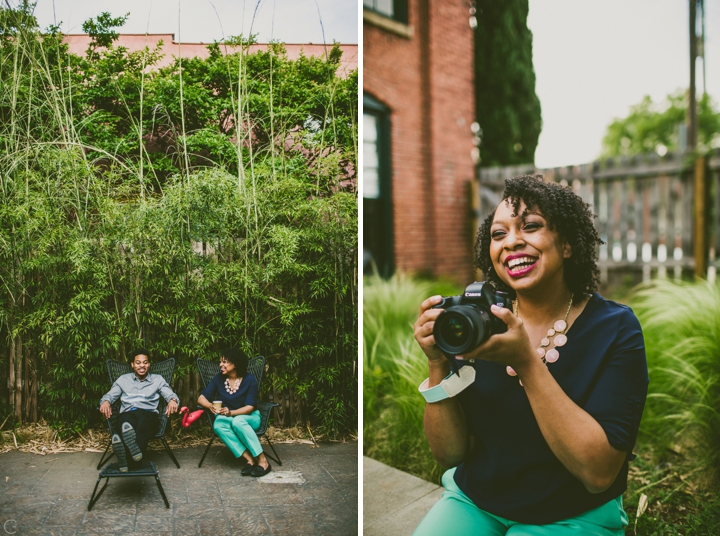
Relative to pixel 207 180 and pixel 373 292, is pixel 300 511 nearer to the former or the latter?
pixel 207 180

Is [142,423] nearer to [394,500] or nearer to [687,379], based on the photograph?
[394,500]

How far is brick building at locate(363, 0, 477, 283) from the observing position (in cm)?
454

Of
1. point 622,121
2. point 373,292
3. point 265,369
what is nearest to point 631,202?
point 373,292

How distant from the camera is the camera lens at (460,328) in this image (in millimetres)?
1062

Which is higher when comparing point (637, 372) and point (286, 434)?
point (637, 372)

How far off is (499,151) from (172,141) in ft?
25.8

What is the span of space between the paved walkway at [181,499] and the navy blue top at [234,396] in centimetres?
18

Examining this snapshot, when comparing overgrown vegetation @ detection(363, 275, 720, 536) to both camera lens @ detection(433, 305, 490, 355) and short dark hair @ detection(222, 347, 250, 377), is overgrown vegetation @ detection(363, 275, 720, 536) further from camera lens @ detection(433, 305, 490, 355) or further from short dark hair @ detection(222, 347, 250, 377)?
camera lens @ detection(433, 305, 490, 355)

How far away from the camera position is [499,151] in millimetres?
8961

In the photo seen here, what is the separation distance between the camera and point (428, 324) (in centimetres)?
118

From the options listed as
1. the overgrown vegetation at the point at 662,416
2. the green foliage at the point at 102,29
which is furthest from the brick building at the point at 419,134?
the green foliage at the point at 102,29

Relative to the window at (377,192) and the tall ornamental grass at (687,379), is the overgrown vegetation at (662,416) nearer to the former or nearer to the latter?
the tall ornamental grass at (687,379)

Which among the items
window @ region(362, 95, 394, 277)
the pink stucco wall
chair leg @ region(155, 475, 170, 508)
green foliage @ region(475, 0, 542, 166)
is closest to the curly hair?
the pink stucco wall

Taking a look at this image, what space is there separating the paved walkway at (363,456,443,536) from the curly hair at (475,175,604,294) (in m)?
1.19
